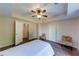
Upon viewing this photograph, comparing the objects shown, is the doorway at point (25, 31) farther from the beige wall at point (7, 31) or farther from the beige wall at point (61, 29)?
the beige wall at point (61, 29)

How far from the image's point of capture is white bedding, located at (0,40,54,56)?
3.44 ft

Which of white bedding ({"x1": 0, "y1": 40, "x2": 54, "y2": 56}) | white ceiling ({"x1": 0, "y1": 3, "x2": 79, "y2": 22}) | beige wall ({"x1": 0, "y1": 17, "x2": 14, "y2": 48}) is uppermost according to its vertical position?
white ceiling ({"x1": 0, "y1": 3, "x2": 79, "y2": 22})

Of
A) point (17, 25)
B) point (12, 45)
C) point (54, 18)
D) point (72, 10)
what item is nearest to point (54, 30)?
point (54, 18)

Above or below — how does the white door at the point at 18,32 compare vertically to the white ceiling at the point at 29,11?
below

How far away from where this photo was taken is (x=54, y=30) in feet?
4.36

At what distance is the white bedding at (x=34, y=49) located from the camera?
3.44 ft

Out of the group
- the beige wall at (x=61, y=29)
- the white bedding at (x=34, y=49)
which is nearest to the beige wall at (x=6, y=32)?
the white bedding at (x=34, y=49)

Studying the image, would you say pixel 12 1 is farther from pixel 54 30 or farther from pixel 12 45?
pixel 54 30

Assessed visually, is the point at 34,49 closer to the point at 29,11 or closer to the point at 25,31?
the point at 25,31

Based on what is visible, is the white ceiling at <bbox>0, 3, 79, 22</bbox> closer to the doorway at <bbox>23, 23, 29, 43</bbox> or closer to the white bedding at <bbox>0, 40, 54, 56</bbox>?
the doorway at <bbox>23, 23, 29, 43</bbox>

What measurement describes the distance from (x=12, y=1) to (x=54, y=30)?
0.85 meters

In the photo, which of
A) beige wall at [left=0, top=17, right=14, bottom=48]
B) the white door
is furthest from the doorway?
beige wall at [left=0, top=17, right=14, bottom=48]

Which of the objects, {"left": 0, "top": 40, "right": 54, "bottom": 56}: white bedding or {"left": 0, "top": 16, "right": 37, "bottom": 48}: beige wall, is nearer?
{"left": 0, "top": 40, "right": 54, "bottom": 56}: white bedding

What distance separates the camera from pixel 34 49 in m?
1.21
